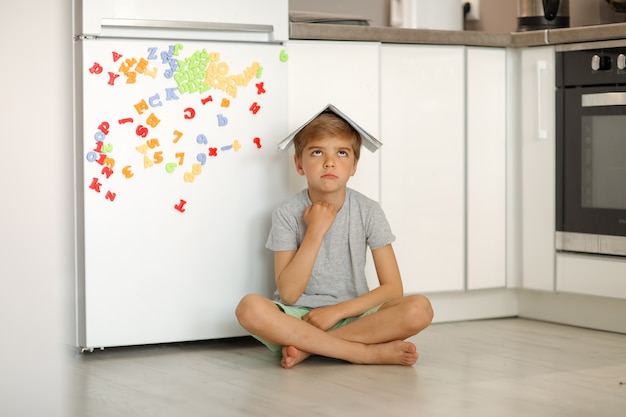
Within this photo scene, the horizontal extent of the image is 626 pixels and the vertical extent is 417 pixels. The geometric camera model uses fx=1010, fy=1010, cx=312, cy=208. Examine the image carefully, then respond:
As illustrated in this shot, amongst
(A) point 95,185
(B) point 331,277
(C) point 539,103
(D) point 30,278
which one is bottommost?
(B) point 331,277

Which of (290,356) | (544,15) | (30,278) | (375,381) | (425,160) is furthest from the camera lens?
(544,15)

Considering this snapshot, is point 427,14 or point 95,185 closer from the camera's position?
point 95,185

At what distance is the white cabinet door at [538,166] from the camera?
3209 millimetres

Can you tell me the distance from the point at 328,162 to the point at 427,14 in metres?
1.13

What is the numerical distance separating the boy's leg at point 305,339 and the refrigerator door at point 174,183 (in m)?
0.29

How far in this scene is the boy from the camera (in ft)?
8.44

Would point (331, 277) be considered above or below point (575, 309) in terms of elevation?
above

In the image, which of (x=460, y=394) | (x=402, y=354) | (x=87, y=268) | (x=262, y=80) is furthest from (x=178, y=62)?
(x=460, y=394)

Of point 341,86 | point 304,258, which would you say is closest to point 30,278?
point 304,258

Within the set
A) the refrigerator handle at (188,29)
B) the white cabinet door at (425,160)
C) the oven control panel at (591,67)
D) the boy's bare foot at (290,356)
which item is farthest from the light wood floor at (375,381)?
the refrigerator handle at (188,29)

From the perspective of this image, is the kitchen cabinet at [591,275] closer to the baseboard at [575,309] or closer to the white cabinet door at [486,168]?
the baseboard at [575,309]

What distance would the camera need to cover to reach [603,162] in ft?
10.0

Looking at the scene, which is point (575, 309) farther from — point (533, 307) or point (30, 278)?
point (30, 278)

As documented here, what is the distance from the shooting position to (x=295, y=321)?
2.57 metres
